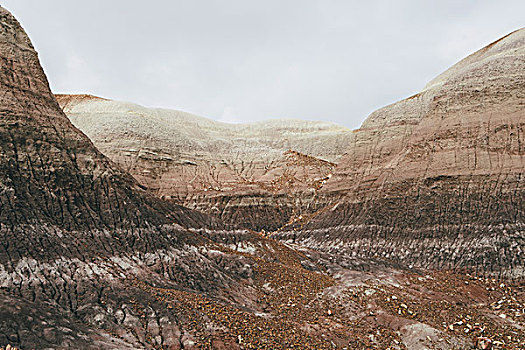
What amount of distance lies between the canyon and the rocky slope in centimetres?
37

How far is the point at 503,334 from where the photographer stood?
15.0 meters

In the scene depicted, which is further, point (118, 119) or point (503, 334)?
point (118, 119)

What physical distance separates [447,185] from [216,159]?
27.1 meters

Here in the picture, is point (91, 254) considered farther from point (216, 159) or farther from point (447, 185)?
point (216, 159)

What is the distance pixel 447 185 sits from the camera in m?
28.3

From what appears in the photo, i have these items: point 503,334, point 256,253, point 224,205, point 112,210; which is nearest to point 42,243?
point 112,210

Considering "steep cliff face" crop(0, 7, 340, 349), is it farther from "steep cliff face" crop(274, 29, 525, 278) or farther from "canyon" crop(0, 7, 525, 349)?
"steep cliff face" crop(274, 29, 525, 278)

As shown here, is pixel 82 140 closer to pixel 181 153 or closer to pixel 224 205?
pixel 224 205

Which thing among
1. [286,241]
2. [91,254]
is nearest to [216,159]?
[286,241]

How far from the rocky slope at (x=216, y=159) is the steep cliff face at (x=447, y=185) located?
21.1 ft

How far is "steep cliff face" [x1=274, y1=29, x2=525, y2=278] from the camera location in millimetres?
24891

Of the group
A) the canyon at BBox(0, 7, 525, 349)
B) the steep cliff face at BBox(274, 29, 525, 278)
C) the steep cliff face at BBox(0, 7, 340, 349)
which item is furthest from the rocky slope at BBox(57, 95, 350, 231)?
the steep cliff face at BBox(0, 7, 340, 349)

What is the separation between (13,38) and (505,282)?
2588 centimetres

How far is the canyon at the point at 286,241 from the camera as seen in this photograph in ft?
41.8
